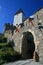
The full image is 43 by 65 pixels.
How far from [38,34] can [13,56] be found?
3277mm

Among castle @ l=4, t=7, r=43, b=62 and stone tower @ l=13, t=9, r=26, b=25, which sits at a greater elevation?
stone tower @ l=13, t=9, r=26, b=25

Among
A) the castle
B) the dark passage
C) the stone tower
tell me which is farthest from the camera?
the stone tower

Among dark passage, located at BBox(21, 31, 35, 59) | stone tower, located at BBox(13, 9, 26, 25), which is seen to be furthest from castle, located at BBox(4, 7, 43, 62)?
stone tower, located at BBox(13, 9, 26, 25)

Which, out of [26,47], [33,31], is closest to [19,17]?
[26,47]

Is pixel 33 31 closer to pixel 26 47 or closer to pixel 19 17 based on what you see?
pixel 26 47

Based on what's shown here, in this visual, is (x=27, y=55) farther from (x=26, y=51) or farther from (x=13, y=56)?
(x=13, y=56)

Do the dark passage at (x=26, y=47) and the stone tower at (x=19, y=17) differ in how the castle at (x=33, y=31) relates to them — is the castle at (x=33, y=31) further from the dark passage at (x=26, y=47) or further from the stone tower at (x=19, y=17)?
the stone tower at (x=19, y=17)

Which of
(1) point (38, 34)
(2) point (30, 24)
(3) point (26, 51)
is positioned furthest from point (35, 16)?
(3) point (26, 51)

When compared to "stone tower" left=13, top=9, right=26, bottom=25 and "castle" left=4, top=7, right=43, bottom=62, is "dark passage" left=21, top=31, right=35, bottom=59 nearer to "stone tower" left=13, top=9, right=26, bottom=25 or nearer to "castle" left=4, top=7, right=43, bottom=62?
"castle" left=4, top=7, right=43, bottom=62

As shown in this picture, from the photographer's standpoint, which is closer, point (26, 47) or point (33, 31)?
point (33, 31)

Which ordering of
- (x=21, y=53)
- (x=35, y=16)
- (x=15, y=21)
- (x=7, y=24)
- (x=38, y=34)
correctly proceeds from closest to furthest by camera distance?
(x=38, y=34) < (x=35, y=16) < (x=21, y=53) < (x=7, y=24) < (x=15, y=21)

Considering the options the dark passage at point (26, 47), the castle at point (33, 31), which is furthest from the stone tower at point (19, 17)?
the dark passage at point (26, 47)

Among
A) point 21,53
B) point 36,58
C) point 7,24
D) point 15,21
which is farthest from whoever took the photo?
point 15,21

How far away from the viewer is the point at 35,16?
44.6ft
